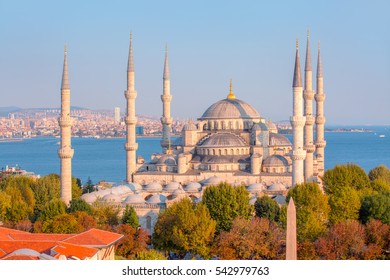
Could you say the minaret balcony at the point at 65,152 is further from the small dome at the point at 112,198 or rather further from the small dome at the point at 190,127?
the small dome at the point at 190,127

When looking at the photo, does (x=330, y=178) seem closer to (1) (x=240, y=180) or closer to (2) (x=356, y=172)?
(2) (x=356, y=172)

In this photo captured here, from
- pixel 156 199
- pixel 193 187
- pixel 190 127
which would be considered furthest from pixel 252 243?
pixel 190 127

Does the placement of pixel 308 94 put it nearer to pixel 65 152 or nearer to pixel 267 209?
pixel 267 209

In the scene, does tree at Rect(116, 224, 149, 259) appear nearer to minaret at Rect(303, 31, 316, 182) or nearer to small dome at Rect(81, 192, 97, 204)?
small dome at Rect(81, 192, 97, 204)

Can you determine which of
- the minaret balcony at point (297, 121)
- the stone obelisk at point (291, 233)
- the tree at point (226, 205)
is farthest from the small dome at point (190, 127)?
the stone obelisk at point (291, 233)

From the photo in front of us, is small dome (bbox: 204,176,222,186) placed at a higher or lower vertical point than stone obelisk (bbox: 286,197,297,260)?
higher

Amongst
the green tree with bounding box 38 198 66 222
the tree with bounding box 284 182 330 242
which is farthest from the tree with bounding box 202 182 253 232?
the green tree with bounding box 38 198 66 222
